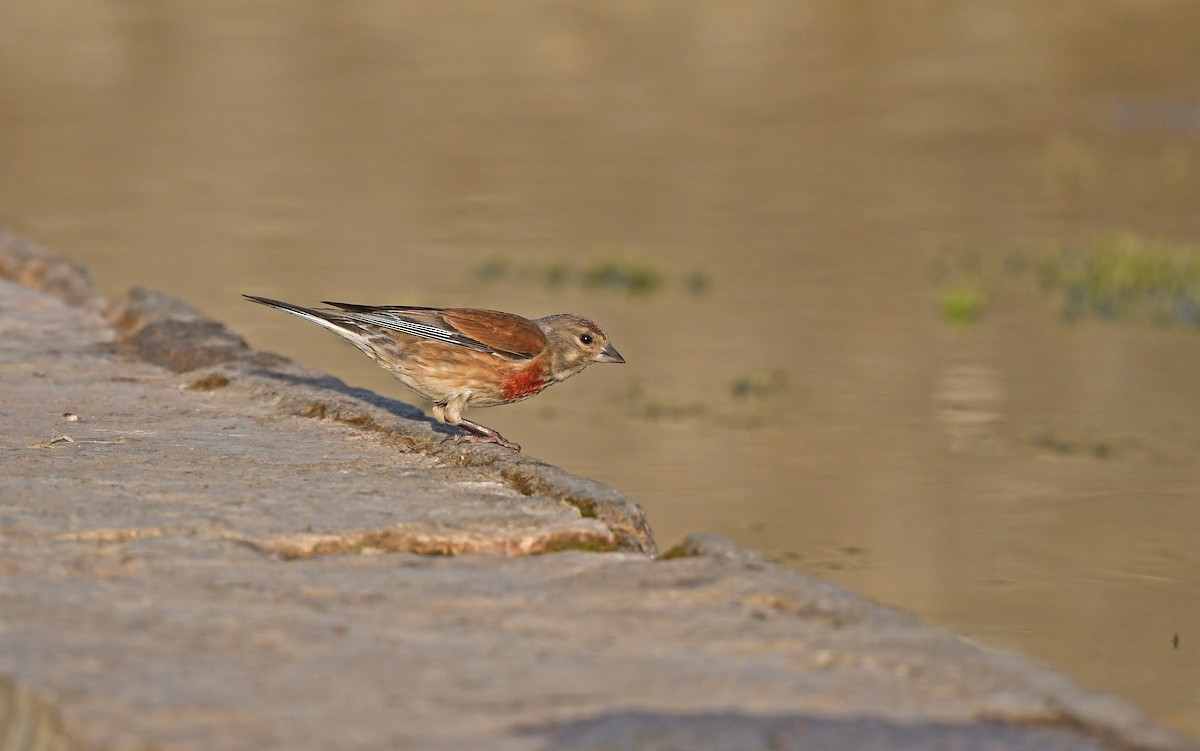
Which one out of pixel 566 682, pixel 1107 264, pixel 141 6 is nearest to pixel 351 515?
pixel 566 682

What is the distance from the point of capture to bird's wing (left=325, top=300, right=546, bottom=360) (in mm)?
6383

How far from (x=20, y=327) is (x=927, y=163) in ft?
44.3

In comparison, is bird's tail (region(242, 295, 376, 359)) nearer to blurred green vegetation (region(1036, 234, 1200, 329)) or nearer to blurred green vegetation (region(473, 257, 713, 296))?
blurred green vegetation (region(473, 257, 713, 296))

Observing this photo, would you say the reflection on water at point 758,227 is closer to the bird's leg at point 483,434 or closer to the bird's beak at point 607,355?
the bird's beak at point 607,355

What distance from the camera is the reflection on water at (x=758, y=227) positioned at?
765 centimetres

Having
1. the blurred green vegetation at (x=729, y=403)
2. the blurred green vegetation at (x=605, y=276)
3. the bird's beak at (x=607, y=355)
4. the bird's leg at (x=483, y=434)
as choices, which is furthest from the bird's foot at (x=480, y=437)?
the blurred green vegetation at (x=605, y=276)

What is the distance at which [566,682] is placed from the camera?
11.6 feet

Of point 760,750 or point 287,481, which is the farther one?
point 287,481

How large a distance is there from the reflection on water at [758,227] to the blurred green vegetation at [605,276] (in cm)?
4

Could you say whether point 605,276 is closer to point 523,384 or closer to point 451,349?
point 523,384

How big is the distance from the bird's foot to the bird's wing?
0.27m

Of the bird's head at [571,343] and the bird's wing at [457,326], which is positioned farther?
the bird's head at [571,343]

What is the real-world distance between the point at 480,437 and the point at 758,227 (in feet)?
33.0

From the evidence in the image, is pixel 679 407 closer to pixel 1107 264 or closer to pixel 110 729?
pixel 1107 264
